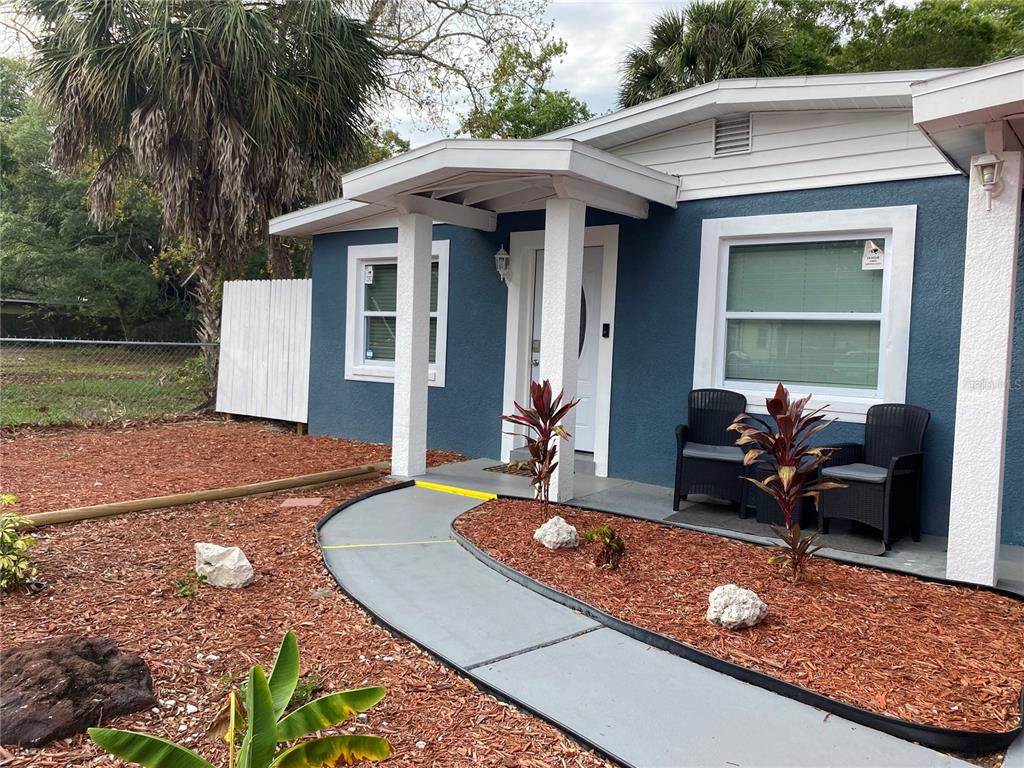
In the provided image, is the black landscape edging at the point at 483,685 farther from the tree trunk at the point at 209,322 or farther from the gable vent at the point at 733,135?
the tree trunk at the point at 209,322

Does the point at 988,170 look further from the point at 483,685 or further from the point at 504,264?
the point at 504,264

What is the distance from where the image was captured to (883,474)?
489 centimetres

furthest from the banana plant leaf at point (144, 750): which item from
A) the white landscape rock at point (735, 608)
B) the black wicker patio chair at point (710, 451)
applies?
the black wicker patio chair at point (710, 451)

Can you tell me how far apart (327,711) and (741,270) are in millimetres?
5268

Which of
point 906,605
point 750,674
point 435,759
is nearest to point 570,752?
point 435,759

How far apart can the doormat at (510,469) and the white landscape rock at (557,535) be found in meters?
2.17

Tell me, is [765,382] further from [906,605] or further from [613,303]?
[906,605]

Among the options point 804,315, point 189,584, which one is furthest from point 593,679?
point 804,315

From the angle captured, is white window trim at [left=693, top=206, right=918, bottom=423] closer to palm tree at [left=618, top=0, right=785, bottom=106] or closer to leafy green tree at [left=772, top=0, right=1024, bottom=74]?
palm tree at [left=618, top=0, right=785, bottom=106]

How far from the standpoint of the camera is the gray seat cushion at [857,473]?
4816 millimetres

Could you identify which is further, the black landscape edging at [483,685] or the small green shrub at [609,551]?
the small green shrub at [609,551]

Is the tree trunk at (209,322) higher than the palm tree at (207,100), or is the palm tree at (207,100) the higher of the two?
the palm tree at (207,100)

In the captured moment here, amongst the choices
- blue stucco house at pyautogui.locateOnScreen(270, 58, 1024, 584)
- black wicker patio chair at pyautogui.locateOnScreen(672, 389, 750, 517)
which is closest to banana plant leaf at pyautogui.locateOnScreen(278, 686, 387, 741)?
blue stucco house at pyautogui.locateOnScreen(270, 58, 1024, 584)

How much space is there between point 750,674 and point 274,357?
8.23 meters
